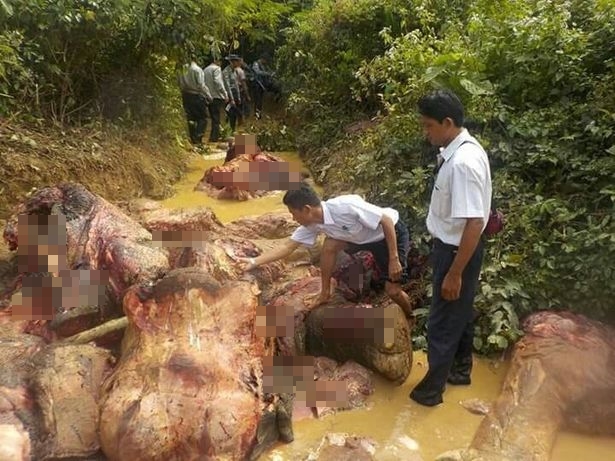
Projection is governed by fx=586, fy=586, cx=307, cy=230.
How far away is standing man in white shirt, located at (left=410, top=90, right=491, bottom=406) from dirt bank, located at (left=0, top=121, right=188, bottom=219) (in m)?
4.43

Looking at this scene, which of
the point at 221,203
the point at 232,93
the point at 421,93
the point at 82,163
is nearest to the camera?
the point at 421,93

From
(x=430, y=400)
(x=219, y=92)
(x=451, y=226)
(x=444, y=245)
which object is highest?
(x=219, y=92)

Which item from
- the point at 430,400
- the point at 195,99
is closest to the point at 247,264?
the point at 430,400

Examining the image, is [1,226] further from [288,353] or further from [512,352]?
[512,352]

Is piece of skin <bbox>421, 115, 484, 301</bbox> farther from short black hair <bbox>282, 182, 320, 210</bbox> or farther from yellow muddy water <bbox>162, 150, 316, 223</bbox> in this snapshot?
yellow muddy water <bbox>162, 150, 316, 223</bbox>

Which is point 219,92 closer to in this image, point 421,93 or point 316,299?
point 421,93

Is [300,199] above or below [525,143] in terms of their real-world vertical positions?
below

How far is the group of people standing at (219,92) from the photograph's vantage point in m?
10.2

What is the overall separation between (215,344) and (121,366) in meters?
0.50

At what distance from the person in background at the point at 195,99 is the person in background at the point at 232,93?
112 centimetres

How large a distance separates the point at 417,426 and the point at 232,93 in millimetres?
9543

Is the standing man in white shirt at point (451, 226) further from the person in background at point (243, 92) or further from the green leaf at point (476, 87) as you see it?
the person in background at point (243, 92)

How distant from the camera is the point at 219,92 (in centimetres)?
1081

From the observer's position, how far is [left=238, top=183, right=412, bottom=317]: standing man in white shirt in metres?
3.91
